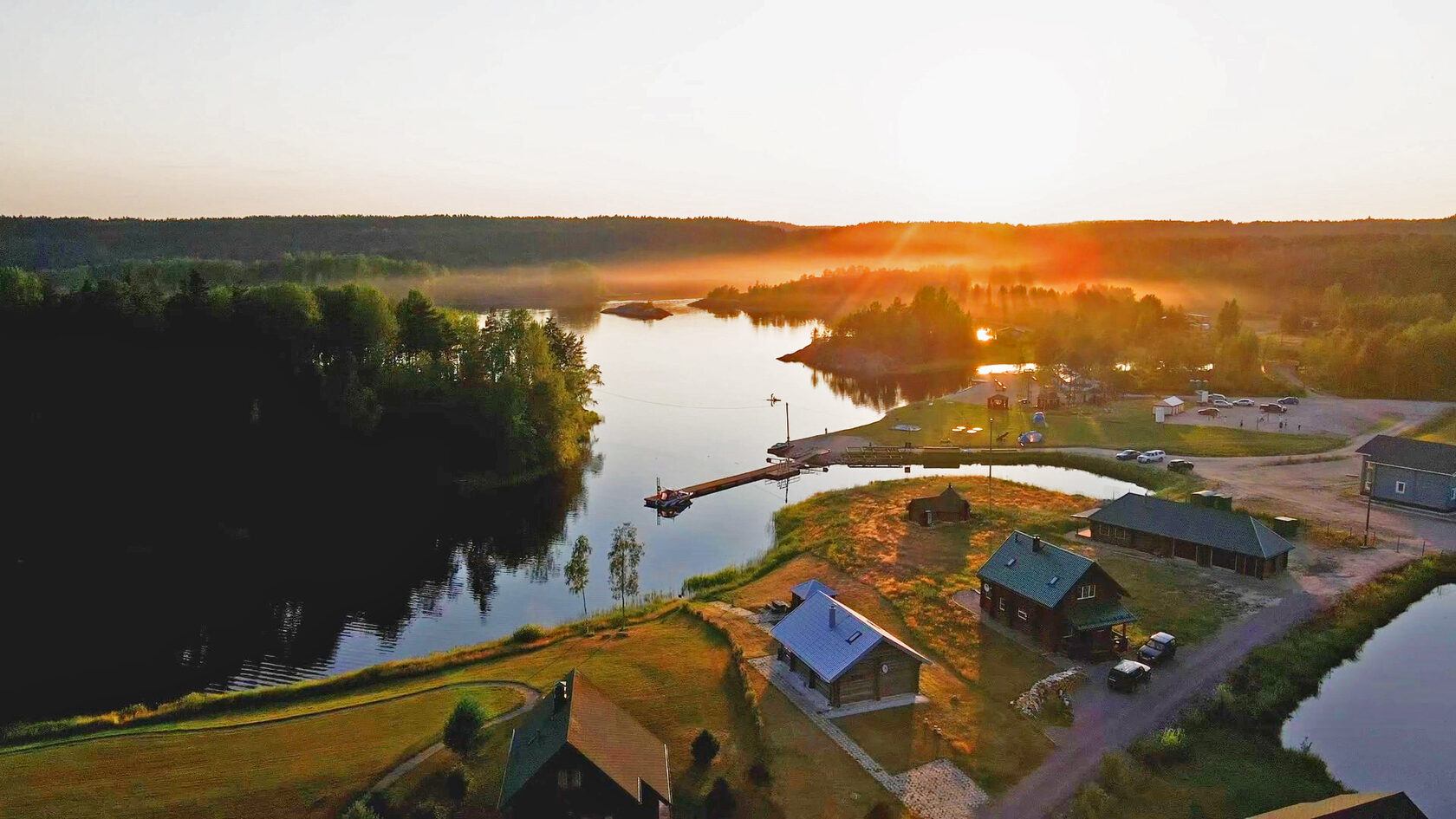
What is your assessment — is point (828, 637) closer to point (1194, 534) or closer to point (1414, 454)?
point (1194, 534)

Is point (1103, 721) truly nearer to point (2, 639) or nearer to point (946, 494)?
point (946, 494)

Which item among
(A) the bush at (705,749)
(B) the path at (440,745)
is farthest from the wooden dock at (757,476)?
(A) the bush at (705,749)

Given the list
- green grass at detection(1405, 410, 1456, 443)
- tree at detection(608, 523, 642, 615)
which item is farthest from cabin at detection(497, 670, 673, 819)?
green grass at detection(1405, 410, 1456, 443)

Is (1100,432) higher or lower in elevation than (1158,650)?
lower

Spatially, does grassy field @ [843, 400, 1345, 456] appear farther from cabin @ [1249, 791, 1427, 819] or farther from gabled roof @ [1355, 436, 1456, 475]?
cabin @ [1249, 791, 1427, 819]

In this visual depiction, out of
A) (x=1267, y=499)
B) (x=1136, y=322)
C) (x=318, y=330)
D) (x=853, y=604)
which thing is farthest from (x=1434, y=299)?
(x=318, y=330)

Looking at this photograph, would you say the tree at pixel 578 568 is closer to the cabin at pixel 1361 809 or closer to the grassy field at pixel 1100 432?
the cabin at pixel 1361 809

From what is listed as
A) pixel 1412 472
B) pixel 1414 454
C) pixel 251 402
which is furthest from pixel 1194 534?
pixel 251 402

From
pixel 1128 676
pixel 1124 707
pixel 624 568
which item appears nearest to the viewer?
pixel 1124 707
